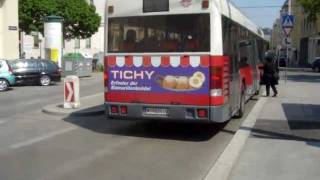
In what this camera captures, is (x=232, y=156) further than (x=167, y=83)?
No

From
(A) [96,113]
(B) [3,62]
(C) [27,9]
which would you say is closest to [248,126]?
(A) [96,113]

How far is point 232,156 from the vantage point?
9.38 meters

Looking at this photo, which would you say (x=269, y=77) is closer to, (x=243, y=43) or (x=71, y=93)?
(x=243, y=43)

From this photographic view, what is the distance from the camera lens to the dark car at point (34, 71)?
29.6 metres

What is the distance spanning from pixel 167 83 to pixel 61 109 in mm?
5841

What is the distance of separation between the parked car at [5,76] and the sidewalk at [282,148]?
14.3 meters

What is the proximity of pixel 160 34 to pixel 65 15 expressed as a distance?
125 feet

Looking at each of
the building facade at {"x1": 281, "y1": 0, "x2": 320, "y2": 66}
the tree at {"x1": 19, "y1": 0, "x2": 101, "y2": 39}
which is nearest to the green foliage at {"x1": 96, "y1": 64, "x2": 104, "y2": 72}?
the tree at {"x1": 19, "y1": 0, "x2": 101, "y2": 39}

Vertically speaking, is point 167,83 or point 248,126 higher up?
point 167,83

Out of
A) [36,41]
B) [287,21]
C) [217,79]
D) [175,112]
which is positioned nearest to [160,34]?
[217,79]

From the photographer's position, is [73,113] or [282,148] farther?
[73,113]

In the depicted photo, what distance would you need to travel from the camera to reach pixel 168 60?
1135cm

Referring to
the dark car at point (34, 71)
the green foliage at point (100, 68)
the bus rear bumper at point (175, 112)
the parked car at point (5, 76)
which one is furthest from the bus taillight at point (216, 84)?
the green foliage at point (100, 68)

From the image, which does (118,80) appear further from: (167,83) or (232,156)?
(232,156)
